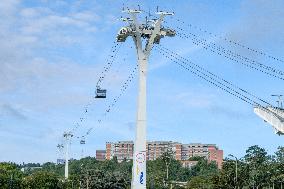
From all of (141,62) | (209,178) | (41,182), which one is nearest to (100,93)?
(141,62)

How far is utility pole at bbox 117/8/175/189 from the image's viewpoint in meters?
53.1

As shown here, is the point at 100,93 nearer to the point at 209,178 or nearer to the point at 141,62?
the point at 141,62

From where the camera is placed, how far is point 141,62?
5534cm

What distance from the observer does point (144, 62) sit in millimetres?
55438

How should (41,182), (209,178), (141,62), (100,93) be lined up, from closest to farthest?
(141,62) → (100,93) → (41,182) → (209,178)

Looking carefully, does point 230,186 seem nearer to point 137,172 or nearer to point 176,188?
point 176,188

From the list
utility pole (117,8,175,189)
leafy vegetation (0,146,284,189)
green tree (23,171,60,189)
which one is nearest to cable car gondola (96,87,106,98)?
utility pole (117,8,175,189)

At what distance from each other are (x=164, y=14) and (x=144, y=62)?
16.4ft

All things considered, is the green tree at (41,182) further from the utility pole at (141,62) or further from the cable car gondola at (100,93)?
the utility pole at (141,62)

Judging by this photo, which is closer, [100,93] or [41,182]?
[100,93]

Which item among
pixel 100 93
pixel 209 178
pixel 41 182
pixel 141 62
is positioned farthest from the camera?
A: pixel 209 178

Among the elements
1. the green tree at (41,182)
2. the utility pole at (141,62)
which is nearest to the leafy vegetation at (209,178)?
the green tree at (41,182)

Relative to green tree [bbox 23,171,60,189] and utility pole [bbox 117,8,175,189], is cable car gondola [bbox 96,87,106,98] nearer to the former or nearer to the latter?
utility pole [bbox 117,8,175,189]

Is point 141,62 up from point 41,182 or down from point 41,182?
up
